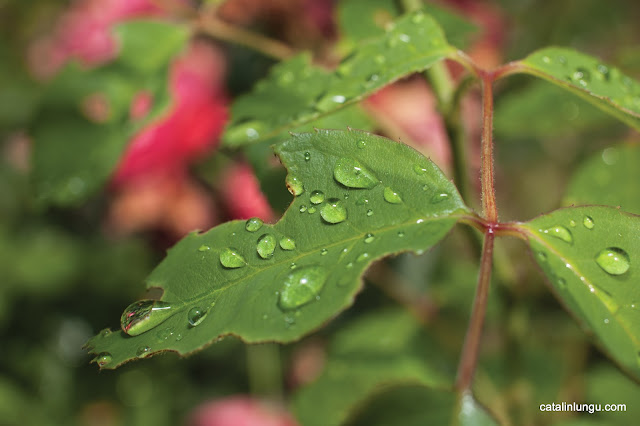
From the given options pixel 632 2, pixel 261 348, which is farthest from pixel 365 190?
pixel 632 2

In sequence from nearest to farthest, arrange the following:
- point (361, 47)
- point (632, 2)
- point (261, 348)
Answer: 1. point (361, 47)
2. point (261, 348)
3. point (632, 2)

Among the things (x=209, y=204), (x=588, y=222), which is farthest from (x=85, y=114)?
(x=588, y=222)

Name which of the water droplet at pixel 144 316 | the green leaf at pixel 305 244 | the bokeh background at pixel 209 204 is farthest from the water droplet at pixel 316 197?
the bokeh background at pixel 209 204

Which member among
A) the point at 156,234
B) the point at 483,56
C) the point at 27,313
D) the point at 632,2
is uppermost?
the point at 632,2

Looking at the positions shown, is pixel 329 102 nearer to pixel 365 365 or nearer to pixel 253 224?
pixel 253 224

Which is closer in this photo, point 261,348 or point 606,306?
point 606,306

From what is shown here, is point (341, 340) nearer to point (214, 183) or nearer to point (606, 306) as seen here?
point (214, 183)

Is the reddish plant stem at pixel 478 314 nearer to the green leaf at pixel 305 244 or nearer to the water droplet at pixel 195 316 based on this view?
the green leaf at pixel 305 244
